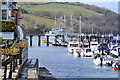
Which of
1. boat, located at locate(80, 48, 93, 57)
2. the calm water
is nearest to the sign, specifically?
the calm water

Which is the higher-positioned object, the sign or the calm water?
the sign

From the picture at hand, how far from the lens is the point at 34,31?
195 meters

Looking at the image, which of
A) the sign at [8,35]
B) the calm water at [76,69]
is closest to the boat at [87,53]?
the calm water at [76,69]

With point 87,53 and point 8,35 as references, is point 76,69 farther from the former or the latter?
point 87,53

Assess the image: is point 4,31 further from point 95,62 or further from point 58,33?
point 58,33

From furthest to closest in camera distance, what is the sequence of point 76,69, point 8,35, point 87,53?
1. point 87,53
2. point 76,69
3. point 8,35

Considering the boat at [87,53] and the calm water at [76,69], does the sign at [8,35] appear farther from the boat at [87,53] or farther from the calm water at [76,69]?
the boat at [87,53]

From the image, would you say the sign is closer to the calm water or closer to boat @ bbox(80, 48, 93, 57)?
the calm water

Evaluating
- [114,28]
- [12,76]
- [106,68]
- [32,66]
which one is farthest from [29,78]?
[114,28]

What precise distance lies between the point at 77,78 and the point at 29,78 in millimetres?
14119

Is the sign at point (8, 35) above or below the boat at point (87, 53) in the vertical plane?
above

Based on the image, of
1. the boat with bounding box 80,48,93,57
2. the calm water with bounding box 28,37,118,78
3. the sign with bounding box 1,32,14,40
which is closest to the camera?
the sign with bounding box 1,32,14,40

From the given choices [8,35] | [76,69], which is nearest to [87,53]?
[76,69]

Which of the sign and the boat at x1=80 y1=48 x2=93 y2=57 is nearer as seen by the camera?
the sign
